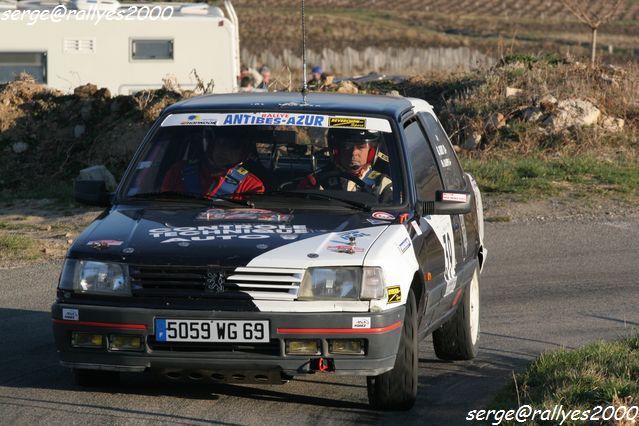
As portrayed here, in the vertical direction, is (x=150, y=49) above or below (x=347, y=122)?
below

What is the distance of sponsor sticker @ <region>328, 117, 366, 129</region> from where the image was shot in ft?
24.3

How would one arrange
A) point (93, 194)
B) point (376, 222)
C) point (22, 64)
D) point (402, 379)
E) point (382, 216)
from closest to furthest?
point (402, 379), point (376, 222), point (382, 216), point (93, 194), point (22, 64)

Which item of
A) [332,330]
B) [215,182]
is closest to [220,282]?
[332,330]

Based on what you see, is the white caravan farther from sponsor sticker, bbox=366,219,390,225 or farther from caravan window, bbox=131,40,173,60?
sponsor sticker, bbox=366,219,390,225

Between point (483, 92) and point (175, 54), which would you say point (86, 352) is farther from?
point (175, 54)

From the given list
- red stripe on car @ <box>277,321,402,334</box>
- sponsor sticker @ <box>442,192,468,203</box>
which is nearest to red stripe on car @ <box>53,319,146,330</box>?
red stripe on car @ <box>277,321,402,334</box>

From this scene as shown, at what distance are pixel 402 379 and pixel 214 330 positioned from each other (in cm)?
101

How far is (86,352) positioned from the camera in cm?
637

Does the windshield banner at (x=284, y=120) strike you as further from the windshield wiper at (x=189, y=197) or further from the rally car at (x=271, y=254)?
the windshield wiper at (x=189, y=197)

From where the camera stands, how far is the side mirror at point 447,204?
7.14m

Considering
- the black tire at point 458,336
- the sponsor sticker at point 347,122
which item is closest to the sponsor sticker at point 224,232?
the sponsor sticker at point 347,122

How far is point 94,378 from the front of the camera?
686cm

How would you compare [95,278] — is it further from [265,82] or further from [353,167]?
[265,82]

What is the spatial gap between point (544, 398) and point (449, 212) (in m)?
1.45
